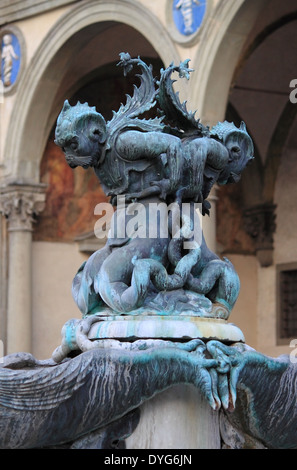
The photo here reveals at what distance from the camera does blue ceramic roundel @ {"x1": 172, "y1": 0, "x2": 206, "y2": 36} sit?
42.0 feet

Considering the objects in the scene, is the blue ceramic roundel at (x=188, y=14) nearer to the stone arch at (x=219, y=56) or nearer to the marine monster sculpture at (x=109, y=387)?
the stone arch at (x=219, y=56)

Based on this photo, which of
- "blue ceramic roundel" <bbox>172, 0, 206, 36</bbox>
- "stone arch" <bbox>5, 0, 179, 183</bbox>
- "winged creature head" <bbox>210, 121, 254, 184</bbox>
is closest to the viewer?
"winged creature head" <bbox>210, 121, 254, 184</bbox>

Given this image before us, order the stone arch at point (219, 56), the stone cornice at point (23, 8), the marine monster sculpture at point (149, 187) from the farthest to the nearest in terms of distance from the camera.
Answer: the stone cornice at point (23, 8) < the stone arch at point (219, 56) < the marine monster sculpture at point (149, 187)

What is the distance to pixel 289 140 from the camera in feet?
54.8

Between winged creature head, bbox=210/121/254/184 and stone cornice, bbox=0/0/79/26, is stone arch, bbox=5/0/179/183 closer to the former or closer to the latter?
stone cornice, bbox=0/0/79/26

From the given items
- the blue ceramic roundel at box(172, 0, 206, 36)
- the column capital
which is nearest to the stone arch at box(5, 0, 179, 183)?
the column capital

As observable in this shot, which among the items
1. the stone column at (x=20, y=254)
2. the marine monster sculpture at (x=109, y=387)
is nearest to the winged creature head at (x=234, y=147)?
the marine monster sculpture at (x=109, y=387)

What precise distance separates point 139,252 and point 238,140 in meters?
0.72

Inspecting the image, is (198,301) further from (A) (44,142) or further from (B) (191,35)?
(A) (44,142)

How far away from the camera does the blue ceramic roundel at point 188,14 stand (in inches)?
504

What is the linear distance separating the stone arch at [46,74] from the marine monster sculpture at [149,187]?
900 cm

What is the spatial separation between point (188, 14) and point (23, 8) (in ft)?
11.3

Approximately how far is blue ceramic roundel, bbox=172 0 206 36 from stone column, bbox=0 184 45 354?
3789mm
